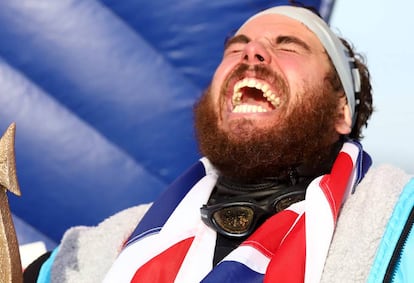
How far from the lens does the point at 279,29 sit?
1.26 m

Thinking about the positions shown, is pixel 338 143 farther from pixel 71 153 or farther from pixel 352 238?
pixel 71 153

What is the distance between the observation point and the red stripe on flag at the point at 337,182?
3.21 feet

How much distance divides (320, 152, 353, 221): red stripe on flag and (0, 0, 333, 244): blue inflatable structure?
657 mm

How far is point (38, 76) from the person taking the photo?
5.45 ft

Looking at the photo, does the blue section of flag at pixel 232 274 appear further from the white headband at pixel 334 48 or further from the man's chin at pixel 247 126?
the white headband at pixel 334 48

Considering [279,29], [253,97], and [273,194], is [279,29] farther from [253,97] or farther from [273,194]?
[273,194]

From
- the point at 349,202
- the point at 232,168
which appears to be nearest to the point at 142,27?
the point at 232,168

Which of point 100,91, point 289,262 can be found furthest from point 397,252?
point 100,91

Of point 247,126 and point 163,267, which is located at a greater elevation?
point 247,126

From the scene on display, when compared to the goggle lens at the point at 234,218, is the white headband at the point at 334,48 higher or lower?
higher

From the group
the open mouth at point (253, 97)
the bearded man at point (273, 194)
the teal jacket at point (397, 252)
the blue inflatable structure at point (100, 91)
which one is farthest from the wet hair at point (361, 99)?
the teal jacket at point (397, 252)

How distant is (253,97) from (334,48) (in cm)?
19

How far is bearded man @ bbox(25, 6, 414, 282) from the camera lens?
90cm

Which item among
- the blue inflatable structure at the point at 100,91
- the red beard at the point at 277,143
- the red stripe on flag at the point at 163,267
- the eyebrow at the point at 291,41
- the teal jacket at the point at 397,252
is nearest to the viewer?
the teal jacket at the point at 397,252
